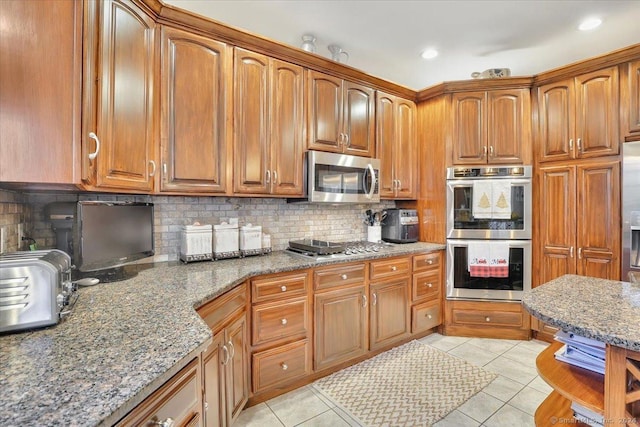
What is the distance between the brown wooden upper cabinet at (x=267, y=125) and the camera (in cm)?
226

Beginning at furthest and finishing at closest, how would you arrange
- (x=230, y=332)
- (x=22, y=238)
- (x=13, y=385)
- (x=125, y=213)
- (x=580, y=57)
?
(x=580, y=57)
(x=125, y=213)
(x=230, y=332)
(x=22, y=238)
(x=13, y=385)

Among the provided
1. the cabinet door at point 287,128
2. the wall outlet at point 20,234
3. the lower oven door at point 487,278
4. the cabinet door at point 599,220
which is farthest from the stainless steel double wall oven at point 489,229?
the wall outlet at point 20,234

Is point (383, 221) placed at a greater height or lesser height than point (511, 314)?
greater

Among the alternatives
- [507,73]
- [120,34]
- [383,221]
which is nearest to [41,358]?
[120,34]

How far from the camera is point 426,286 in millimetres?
3027

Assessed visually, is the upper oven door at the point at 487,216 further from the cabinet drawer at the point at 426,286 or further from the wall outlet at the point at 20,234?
the wall outlet at the point at 20,234

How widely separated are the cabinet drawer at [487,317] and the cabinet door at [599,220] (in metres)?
0.71

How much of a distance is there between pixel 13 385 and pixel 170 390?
34 centimetres

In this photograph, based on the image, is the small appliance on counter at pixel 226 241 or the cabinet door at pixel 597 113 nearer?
the small appliance on counter at pixel 226 241

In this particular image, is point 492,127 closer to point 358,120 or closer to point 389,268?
point 358,120

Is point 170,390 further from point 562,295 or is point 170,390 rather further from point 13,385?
point 562,295

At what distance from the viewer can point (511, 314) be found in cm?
300

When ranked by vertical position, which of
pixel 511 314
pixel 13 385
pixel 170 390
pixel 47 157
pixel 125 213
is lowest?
pixel 511 314

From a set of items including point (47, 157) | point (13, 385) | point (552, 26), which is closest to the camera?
point (13, 385)
